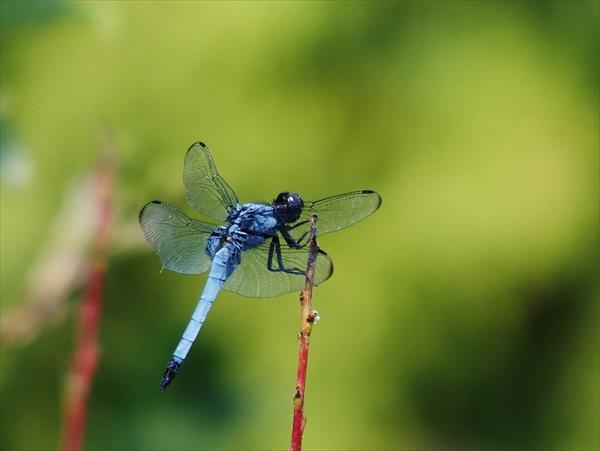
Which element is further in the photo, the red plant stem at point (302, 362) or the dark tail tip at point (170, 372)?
the dark tail tip at point (170, 372)

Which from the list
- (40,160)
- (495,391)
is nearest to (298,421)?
(40,160)

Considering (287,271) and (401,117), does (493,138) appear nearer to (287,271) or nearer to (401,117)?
(401,117)

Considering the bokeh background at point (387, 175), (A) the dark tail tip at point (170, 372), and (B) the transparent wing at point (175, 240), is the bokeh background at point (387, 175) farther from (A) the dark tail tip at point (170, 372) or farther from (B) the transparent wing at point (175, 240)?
(A) the dark tail tip at point (170, 372)

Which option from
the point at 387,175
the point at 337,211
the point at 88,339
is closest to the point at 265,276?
the point at 337,211

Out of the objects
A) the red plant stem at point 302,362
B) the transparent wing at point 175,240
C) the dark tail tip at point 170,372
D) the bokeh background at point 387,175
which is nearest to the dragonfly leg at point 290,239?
the transparent wing at point 175,240

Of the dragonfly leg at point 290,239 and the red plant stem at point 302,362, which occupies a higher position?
the dragonfly leg at point 290,239

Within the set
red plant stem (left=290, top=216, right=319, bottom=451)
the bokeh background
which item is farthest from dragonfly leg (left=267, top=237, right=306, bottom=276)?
the bokeh background
